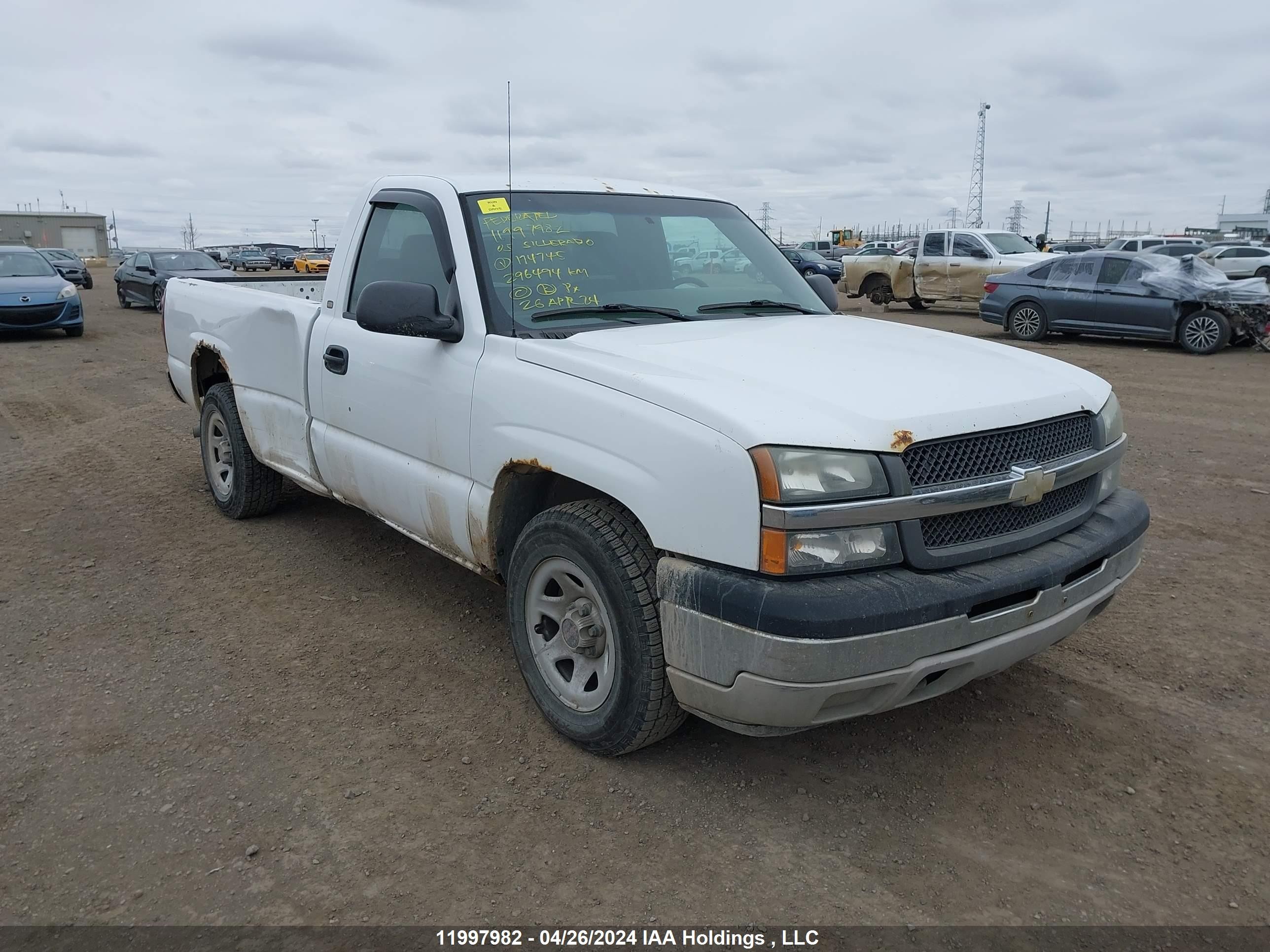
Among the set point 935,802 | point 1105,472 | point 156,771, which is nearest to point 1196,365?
point 1105,472

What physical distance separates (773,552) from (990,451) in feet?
2.64

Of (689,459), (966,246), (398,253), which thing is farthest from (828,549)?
(966,246)

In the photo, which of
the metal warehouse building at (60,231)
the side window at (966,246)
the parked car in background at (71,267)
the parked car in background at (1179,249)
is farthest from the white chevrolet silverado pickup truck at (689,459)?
the metal warehouse building at (60,231)

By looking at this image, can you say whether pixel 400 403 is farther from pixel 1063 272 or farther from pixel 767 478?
pixel 1063 272

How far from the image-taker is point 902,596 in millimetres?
2666

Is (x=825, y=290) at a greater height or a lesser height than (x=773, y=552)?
greater

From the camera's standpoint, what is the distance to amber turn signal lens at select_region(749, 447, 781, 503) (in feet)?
8.58

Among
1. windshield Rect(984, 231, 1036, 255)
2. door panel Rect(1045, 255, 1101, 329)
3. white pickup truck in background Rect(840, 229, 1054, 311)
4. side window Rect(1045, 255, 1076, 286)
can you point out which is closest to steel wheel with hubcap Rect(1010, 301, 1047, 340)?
door panel Rect(1045, 255, 1101, 329)

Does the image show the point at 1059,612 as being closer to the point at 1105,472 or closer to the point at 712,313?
the point at 1105,472

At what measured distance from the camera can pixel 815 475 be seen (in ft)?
8.70

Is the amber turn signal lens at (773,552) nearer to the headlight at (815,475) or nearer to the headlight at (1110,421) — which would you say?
the headlight at (815,475)

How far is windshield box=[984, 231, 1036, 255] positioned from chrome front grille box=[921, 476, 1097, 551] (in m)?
18.3

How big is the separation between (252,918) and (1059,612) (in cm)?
251

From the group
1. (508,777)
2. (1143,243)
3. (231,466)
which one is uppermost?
(1143,243)
